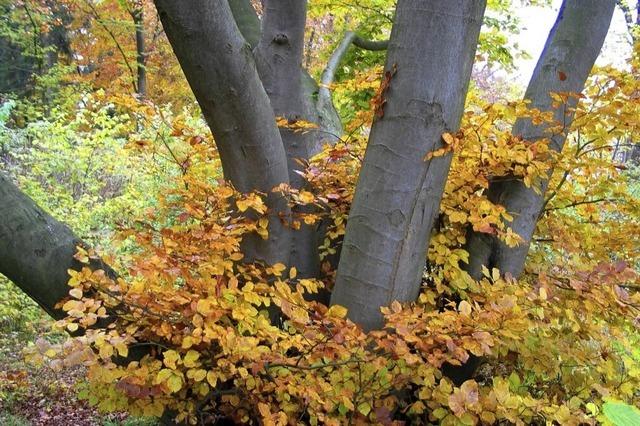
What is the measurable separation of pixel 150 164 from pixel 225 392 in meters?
5.87

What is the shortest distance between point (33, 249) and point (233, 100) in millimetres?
978

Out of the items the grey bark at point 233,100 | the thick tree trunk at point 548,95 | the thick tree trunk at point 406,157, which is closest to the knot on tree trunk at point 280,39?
the grey bark at point 233,100

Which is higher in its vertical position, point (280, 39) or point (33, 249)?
point (280, 39)

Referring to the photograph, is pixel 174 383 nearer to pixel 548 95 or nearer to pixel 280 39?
pixel 280 39

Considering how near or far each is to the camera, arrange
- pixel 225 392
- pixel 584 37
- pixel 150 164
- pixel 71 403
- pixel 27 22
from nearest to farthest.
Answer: pixel 225 392, pixel 584 37, pixel 71 403, pixel 150 164, pixel 27 22

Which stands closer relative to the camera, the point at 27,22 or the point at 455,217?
the point at 455,217

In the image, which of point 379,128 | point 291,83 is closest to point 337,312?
point 379,128

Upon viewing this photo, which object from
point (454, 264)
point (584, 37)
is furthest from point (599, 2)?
point (454, 264)

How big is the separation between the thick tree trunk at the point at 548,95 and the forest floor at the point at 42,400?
254cm

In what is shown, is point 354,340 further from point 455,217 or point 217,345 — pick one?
point 455,217

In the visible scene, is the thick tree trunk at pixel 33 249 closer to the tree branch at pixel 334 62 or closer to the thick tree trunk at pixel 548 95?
the tree branch at pixel 334 62

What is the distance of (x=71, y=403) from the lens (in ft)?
15.1

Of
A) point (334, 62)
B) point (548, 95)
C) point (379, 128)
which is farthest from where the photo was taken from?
point (334, 62)

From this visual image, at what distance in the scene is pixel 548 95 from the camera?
8.34 ft
